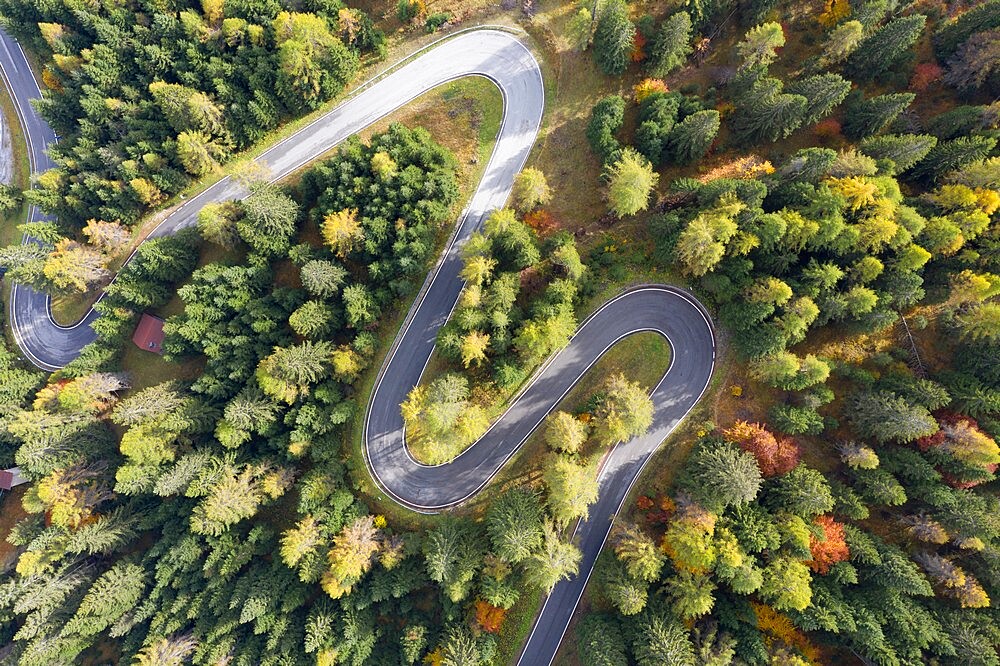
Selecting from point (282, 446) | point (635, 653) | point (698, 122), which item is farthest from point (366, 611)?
point (698, 122)

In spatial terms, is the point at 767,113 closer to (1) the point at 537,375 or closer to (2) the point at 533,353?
(2) the point at 533,353

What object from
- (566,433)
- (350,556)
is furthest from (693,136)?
(350,556)

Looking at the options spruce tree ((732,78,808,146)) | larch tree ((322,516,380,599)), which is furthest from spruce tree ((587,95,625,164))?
larch tree ((322,516,380,599))

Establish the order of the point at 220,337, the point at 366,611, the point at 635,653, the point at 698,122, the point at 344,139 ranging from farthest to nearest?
the point at 344,139 → the point at 220,337 → the point at 366,611 → the point at 698,122 → the point at 635,653

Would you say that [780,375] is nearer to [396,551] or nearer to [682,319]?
[682,319]

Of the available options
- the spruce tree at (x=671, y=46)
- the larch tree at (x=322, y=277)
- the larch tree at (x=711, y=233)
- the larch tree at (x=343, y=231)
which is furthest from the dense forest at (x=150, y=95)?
the larch tree at (x=711, y=233)

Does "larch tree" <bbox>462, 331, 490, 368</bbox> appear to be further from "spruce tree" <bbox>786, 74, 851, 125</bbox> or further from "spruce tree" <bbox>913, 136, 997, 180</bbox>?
"spruce tree" <bbox>913, 136, 997, 180</bbox>

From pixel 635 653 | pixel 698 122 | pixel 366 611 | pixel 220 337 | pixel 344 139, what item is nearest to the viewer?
pixel 635 653
